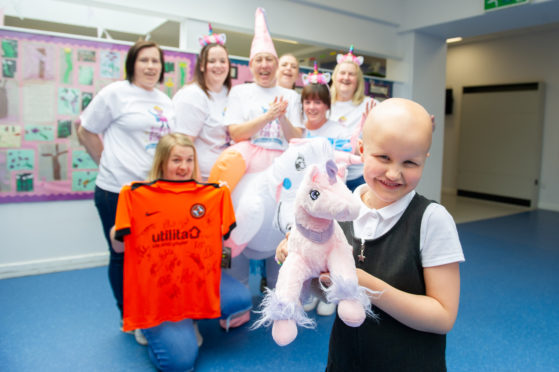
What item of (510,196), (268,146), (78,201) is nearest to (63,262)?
(78,201)

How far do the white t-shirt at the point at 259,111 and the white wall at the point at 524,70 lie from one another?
6.56 meters

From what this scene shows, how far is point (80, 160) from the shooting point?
135 inches

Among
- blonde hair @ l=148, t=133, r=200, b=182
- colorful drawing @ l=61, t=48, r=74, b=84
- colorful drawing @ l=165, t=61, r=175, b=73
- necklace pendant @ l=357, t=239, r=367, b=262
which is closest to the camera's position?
necklace pendant @ l=357, t=239, r=367, b=262

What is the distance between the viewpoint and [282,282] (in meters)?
0.81

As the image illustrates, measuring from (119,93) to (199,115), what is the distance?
0.45m

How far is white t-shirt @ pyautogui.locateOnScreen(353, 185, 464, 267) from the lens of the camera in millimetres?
845

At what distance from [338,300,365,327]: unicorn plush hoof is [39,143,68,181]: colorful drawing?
3.25 m

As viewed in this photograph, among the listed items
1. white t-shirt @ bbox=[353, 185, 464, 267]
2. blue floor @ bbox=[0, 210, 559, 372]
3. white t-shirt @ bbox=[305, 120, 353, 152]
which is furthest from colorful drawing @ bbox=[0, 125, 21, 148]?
white t-shirt @ bbox=[353, 185, 464, 267]

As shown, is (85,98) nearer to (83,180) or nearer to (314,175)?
(83,180)

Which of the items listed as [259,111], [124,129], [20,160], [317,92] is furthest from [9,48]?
[317,92]

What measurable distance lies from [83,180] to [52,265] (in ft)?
2.43

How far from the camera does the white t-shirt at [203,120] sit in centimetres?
238

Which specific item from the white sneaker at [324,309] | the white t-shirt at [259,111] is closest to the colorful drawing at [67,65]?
the white t-shirt at [259,111]

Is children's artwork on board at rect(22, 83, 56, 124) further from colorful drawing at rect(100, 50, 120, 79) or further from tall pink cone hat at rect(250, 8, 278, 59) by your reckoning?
tall pink cone hat at rect(250, 8, 278, 59)
